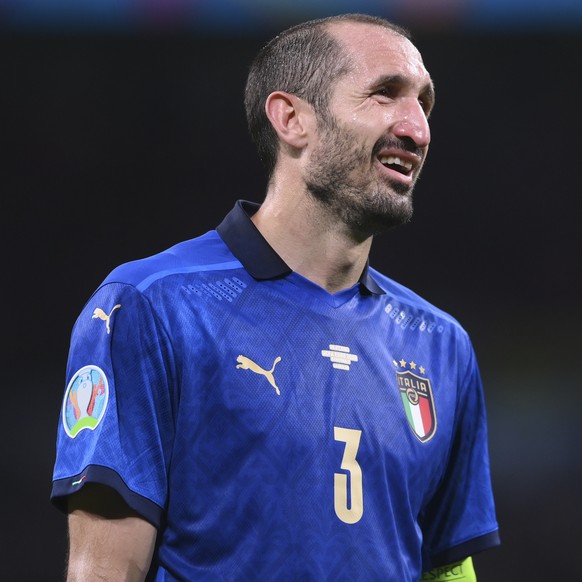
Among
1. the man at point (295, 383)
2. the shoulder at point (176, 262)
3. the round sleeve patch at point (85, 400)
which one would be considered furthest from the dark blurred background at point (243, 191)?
the round sleeve patch at point (85, 400)

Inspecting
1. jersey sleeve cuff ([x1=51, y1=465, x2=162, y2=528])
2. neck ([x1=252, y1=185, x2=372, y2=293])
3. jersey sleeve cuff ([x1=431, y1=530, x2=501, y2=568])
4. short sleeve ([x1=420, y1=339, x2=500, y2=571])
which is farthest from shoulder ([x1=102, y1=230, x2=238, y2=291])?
jersey sleeve cuff ([x1=431, y1=530, x2=501, y2=568])

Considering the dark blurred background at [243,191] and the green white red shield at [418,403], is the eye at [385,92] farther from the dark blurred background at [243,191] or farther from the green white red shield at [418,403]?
the dark blurred background at [243,191]

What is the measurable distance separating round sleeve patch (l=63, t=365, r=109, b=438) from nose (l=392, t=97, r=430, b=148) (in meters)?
0.76

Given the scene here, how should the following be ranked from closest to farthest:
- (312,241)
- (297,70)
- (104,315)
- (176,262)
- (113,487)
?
(113,487), (104,315), (176,262), (312,241), (297,70)

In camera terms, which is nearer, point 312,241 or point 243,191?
point 312,241

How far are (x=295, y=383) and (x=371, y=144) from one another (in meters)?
0.50

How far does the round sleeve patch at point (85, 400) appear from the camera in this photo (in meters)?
1.87

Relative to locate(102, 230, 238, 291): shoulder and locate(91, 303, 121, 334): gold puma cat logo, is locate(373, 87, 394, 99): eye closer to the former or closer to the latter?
locate(102, 230, 238, 291): shoulder

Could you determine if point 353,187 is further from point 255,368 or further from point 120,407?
point 120,407

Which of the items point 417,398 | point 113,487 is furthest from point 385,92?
point 113,487

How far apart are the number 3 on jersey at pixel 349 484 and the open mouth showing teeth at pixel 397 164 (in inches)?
21.2

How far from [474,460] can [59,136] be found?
173 inches

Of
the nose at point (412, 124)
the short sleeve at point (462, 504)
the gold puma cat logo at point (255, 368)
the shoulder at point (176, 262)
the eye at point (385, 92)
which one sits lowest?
the short sleeve at point (462, 504)

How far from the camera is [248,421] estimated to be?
1.93 m
